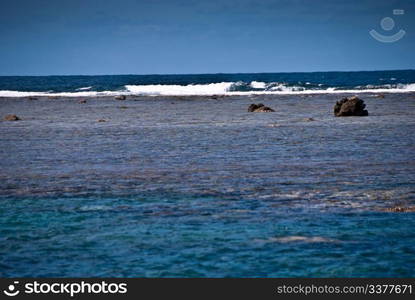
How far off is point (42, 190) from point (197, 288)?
6.23 metres

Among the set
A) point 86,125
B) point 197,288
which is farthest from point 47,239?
point 86,125

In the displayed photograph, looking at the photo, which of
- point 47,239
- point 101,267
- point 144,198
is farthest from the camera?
point 144,198

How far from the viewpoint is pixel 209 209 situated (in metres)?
9.86

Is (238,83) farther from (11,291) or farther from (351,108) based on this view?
(11,291)

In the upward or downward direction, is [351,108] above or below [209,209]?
above

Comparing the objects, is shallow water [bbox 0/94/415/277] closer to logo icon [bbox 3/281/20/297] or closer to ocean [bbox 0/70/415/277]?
ocean [bbox 0/70/415/277]

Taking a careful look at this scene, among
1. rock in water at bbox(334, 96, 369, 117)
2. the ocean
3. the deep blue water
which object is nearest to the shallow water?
the ocean

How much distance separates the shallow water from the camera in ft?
23.7

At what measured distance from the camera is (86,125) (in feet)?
95.8

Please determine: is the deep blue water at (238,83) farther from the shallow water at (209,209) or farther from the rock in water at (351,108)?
the shallow water at (209,209)

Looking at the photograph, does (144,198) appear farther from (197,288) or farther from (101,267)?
(197,288)

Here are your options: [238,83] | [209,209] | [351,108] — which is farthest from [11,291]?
[238,83]

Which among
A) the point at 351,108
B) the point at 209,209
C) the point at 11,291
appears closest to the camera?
the point at 11,291

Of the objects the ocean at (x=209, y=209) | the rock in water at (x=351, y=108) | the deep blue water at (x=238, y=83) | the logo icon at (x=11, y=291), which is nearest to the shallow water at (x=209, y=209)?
the ocean at (x=209, y=209)
